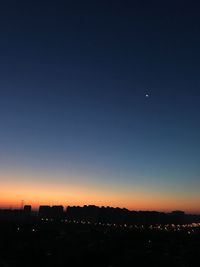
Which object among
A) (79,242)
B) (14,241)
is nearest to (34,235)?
(14,241)

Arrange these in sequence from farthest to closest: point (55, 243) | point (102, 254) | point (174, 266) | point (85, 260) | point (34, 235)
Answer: point (34, 235) → point (55, 243) → point (102, 254) → point (85, 260) → point (174, 266)

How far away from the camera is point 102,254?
96.8 metres

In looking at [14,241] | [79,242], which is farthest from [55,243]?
[14,241]

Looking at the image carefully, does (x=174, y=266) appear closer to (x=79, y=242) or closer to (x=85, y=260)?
(x=85, y=260)

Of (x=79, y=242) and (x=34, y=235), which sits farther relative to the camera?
(x=34, y=235)

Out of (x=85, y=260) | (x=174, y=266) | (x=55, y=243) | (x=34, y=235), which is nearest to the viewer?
(x=174, y=266)

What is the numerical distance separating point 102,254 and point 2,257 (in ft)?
83.2

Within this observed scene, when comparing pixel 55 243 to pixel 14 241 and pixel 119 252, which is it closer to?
pixel 14 241

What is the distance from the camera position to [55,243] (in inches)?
4525

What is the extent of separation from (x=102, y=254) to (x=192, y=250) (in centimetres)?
2547

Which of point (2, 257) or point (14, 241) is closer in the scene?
point (2, 257)

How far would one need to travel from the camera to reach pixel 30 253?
319ft

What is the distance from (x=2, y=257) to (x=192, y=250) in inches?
1999

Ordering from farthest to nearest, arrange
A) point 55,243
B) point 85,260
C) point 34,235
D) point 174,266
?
point 34,235
point 55,243
point 85,260
point 174,266
